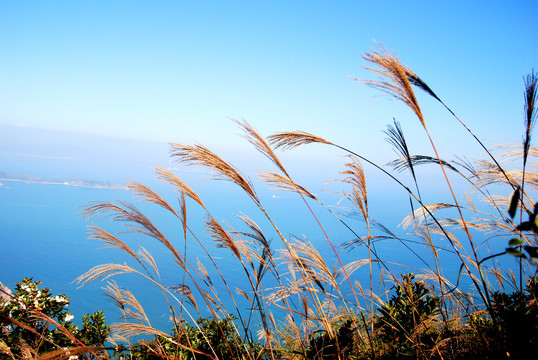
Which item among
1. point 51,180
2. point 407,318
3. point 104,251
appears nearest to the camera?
point 407,318

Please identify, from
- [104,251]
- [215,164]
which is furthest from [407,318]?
[104,251]

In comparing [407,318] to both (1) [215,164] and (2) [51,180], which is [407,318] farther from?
(2) [51,180]

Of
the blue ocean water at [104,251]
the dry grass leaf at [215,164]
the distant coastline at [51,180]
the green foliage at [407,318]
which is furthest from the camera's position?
the distant coastline at [51,180]

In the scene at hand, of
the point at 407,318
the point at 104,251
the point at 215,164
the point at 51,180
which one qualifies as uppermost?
the point at 215,164

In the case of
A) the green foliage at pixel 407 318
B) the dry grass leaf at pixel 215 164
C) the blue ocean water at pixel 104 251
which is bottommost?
the blue ocean water at pixel 104 251

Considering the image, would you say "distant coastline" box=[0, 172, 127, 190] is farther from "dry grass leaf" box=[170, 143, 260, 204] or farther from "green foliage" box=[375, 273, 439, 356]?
"green foliage" box=[375, 273, 439, 356]

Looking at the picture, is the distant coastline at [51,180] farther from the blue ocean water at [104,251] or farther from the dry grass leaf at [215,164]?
the dry grass leaf at [215,164]

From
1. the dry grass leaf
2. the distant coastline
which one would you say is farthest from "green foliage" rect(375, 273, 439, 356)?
the distant coastline

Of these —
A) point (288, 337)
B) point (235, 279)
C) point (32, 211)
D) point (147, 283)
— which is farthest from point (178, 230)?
point (288, 337)

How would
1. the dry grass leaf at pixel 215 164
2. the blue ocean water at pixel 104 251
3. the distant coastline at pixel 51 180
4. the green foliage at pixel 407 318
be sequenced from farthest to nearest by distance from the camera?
the distant coastline at pixel 51 180, the blue ocean water at pixel 104 251, the green foliage at pixel 407 318, the dry grass leaf at pixel 215 164

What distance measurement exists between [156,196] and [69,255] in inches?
1538

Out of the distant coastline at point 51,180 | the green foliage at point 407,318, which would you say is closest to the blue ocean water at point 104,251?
the distant coastline at point 51,180

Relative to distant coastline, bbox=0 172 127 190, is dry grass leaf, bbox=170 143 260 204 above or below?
above

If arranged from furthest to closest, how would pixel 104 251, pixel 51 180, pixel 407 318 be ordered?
pixel 51 180, pixel 104 251, pixel 407 318
